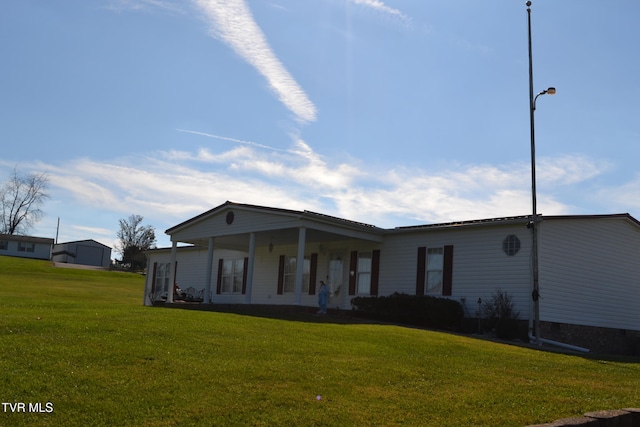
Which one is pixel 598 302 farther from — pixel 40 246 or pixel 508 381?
pixel 40 246

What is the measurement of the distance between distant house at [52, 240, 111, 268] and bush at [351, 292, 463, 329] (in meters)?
67.8

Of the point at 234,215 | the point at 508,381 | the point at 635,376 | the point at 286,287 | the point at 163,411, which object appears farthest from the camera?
the point at 286,287

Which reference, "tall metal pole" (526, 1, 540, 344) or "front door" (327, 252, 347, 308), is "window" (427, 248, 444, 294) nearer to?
"tall metal pole" (526, 1, 540, 344)

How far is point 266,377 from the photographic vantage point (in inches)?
336

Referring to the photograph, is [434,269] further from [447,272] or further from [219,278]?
[219,278]

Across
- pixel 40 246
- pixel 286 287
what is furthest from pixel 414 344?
pixel 40 246

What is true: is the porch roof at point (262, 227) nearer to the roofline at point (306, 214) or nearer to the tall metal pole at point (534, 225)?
the roofline at point (306, 214)

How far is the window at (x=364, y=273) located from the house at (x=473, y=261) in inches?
1.6

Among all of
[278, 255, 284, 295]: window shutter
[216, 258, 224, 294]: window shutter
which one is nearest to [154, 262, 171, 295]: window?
[216, 258, 224, 294]: window shutter

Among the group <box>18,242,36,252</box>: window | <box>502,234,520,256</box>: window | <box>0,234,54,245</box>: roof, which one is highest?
<box>0,234,54,245</box>: roof

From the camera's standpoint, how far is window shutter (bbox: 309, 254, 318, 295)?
1102 inches

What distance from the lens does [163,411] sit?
6.75 m

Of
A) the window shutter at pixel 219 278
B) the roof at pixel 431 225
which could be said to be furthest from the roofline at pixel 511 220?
the window shutter at pixel 219 278

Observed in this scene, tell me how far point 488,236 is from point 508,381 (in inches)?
460
